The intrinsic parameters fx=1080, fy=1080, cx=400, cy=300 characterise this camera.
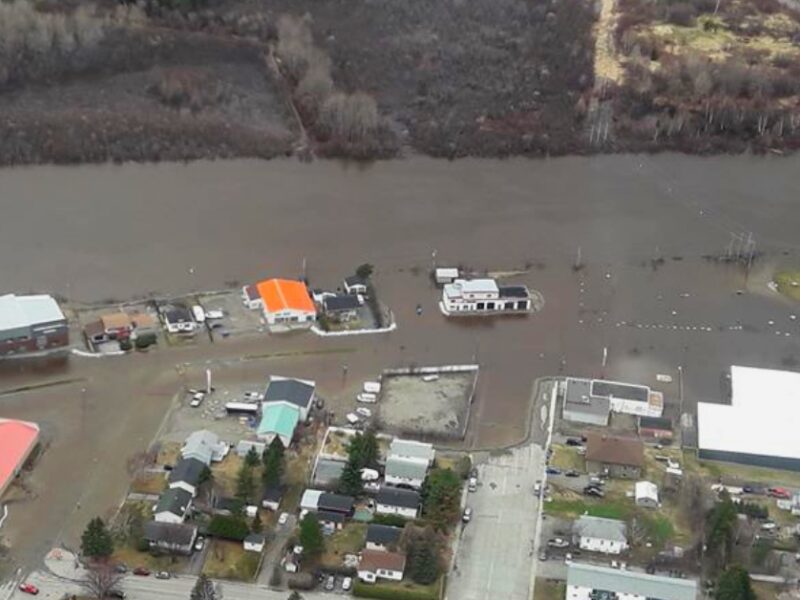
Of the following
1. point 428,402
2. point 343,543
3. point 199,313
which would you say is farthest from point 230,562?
point 199,313

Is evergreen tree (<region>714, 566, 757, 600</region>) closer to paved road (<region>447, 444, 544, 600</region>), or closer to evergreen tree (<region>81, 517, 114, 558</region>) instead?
paved road (<region>447, 444, 544, 600</region>)

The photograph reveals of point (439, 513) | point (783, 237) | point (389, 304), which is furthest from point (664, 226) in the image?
point (439, 513)

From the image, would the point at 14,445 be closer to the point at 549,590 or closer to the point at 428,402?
the point at 428,402

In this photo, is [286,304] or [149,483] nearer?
[149,483]

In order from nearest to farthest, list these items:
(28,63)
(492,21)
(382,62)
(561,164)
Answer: (561,164)
(28,63)
(382,62)
(492,21)

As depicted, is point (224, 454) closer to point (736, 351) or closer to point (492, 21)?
point (736, 351)

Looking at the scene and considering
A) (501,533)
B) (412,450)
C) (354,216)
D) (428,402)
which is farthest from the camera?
(354,216)
